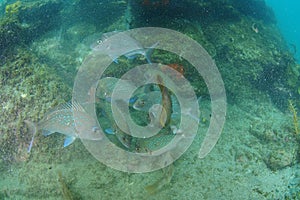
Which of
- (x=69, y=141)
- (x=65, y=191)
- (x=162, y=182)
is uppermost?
(x=69, y=141)

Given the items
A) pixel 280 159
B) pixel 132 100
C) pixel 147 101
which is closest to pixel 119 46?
pixel 132 100

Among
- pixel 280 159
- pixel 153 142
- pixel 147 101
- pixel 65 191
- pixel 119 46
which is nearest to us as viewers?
pixel 65 191

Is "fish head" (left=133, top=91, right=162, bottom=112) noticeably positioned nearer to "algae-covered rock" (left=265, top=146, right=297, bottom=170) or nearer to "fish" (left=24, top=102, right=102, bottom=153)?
"fish" (left=24, top=102, right=102, bottom=153)

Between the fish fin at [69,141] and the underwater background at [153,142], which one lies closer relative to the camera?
the fish fin at [69,141]

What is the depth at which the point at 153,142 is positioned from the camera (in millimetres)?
3619

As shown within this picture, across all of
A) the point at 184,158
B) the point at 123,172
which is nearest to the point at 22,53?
the point at 123,172

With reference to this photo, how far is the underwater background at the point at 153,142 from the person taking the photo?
3.59m

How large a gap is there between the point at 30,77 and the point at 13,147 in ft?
4.65

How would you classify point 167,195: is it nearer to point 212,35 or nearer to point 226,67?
point 226,67

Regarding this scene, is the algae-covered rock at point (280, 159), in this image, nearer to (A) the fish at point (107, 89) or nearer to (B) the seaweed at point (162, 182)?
(B) the seaweed at point (162, 182)

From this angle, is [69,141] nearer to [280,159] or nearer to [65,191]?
[65,191]

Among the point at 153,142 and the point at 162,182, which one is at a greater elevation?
the point at 153,142

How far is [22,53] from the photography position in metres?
5.23

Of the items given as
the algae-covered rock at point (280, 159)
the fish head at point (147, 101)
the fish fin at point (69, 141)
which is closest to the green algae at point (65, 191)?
the fish fin at point (69, 141)
